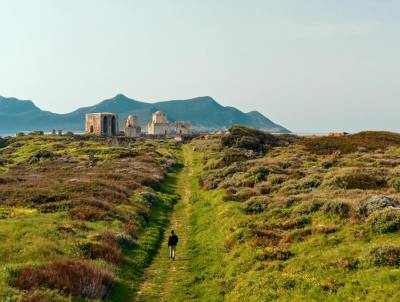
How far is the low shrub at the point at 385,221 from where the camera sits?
21656mm

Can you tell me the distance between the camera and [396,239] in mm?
20312

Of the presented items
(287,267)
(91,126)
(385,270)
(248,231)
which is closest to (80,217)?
(248,231)

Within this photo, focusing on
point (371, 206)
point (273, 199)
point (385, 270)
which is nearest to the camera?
point (385, 270)

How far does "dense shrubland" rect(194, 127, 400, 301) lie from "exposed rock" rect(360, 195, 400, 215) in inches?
2.1

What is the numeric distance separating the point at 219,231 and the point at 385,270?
13542 mm

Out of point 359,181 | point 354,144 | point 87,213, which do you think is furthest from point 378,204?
point 354,144

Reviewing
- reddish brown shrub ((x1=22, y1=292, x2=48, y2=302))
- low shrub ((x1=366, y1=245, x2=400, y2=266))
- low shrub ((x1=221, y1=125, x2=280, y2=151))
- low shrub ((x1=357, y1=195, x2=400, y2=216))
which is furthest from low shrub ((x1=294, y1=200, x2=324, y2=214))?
low shrub ((x1=221, y1=125, x2=280, y2=151))

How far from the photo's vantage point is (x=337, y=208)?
1026 inches

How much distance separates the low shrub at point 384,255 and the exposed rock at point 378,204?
226 inches

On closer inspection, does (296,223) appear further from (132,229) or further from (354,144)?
(354,144)

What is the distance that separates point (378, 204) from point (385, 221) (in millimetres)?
2494

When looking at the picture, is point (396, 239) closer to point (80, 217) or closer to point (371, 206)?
point (371, 206)

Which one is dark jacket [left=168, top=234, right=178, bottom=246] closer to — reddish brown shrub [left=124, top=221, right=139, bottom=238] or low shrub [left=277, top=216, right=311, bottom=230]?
reddish brown shrub [left=124, top=221, right=139, bottom=238]

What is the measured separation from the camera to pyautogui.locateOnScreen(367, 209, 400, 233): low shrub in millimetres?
21656
